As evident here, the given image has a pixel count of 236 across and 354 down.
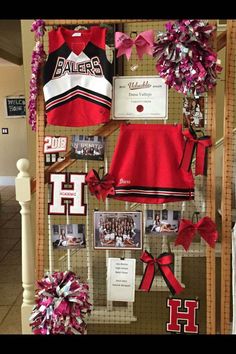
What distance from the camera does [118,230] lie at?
2350 mm

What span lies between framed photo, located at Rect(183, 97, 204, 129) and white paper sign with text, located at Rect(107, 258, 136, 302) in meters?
0.84

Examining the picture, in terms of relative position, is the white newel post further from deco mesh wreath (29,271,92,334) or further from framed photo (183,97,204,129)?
framed photo (183,97,204,129)

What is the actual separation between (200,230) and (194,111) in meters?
0.64

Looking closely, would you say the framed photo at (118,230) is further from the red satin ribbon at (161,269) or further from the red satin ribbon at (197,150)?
the red satin ribbon at (197,150)

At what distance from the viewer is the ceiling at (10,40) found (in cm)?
510

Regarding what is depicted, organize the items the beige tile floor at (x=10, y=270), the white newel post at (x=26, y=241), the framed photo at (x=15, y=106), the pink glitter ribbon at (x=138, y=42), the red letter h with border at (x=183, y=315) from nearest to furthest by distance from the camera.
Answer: the pink glitter ribbon at (x=138, y=42) → the red letter h with border at (x=183, y=315) → the white newel post at (x=26, y=241) → the beige tile floor at (x=10, y=270) → the framed photo at (x=15, y=106)

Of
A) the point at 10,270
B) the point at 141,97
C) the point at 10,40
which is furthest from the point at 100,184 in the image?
the point at 10,40

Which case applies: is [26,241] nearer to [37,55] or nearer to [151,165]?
[151,165]

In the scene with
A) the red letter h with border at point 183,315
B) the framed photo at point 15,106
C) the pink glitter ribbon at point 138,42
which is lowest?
the red letter h with border at point 183,315

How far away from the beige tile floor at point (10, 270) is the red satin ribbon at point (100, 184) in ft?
4.27

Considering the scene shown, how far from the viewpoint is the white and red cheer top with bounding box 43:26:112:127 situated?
2238 mm

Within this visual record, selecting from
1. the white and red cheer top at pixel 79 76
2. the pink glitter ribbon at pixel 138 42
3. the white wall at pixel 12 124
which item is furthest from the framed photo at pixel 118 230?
the white wall at pixel 12 124
